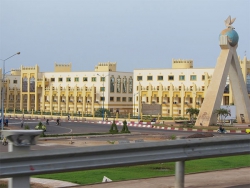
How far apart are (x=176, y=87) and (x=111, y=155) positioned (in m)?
72.0

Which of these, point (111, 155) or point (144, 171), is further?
point (144, 171)

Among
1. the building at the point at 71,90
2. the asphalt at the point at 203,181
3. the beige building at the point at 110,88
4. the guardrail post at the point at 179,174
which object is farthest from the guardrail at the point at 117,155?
the building at the point at 71,90

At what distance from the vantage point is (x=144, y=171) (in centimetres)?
1445

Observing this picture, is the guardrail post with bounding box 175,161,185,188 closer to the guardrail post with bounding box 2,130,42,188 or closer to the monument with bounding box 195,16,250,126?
the guardrail post with bounding box 2,130,42,188

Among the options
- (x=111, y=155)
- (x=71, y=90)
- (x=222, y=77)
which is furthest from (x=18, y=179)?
(x=71, y=90)

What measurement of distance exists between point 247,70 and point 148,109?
1862 cm

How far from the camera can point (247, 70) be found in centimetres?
7288

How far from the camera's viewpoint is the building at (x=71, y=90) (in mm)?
87188

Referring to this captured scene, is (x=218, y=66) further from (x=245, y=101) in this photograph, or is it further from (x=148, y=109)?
(x=148, y=109)

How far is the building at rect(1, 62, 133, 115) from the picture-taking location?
87188 mm

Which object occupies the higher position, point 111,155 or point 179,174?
point 111,155

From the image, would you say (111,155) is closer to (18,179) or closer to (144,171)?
(18,179)

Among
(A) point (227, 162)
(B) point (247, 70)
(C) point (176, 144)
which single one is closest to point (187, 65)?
(B) point (247, 70)

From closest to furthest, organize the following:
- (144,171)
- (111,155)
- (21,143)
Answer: (21,143) → (111,155) → (144,171)
